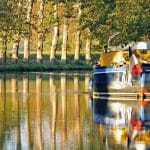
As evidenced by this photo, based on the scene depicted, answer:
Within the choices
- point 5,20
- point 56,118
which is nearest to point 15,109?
point 56,118

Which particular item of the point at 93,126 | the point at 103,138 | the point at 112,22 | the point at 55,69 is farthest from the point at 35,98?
the point at 112,22

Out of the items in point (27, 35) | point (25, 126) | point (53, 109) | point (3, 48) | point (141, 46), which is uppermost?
point (27, 35)

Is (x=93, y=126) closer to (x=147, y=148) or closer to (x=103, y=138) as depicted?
(x=103, y=138)

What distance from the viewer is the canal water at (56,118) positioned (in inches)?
861

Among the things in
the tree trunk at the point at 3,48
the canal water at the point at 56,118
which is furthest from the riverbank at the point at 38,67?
the canal water at the point at 56,118

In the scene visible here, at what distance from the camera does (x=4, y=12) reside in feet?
274

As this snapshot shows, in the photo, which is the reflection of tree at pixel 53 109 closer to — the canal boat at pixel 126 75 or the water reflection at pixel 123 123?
the water reflection at pixel 123 123

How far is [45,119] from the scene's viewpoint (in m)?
28.7

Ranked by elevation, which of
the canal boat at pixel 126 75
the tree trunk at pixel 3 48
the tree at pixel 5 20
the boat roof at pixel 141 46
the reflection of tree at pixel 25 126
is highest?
the tree at pixel 5 20

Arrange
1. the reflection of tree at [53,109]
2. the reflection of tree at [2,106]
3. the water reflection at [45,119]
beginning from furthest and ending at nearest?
the reflection of tree at [2,106]
the reflection of tree at [53,109]
the water reflection at [45,119]

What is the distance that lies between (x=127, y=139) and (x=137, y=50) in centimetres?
1931

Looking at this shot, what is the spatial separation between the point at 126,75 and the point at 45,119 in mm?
12298

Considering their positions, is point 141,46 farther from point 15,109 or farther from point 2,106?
point 15,109

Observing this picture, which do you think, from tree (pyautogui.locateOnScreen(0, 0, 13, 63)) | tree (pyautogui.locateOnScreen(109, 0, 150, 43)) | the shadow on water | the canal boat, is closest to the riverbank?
tree (pyautogui.locateOnScreen(0, 0, 13, 63))
